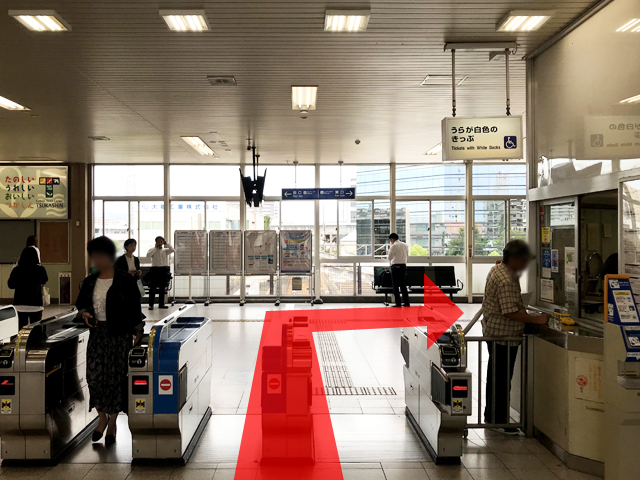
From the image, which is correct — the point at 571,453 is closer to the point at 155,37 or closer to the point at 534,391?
the point at 534,391

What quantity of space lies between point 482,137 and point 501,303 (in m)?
1.92

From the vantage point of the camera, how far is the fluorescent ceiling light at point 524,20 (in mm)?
3930

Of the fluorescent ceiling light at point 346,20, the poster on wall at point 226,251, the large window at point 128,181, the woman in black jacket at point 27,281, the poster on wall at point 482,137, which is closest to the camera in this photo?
the fluorescent ceiling light at point 346,20

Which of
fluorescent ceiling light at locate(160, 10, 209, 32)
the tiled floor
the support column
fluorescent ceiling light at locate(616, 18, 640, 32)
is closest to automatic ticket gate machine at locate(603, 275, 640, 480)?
the tiled floor

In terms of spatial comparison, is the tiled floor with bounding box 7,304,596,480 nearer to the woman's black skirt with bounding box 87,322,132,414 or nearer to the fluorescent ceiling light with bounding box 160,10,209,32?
the woman's black skirt with bounding box 87,322,132,414

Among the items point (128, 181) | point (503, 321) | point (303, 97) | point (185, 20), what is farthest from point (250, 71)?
point (128, 181)

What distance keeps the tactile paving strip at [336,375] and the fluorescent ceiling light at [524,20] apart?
3831mm

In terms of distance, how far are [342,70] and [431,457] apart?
4.11 m

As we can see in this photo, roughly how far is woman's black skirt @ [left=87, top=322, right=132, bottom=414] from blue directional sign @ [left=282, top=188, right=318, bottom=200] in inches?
307

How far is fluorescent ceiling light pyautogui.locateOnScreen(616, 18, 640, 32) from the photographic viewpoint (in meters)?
3.25

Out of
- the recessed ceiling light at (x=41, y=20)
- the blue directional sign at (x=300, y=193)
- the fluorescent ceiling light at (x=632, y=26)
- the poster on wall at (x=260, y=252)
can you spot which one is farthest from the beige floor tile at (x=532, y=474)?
the poster on wall at (x=260, y=252)

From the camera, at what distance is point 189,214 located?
483 inches

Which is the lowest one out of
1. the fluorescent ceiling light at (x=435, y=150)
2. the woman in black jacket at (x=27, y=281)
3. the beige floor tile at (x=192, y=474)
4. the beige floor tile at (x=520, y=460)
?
the beige floor tile at (x=520, y=460)

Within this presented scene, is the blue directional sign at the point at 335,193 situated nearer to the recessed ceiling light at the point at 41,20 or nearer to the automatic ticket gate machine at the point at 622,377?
the recessed ceiling light at the point at 41,20
